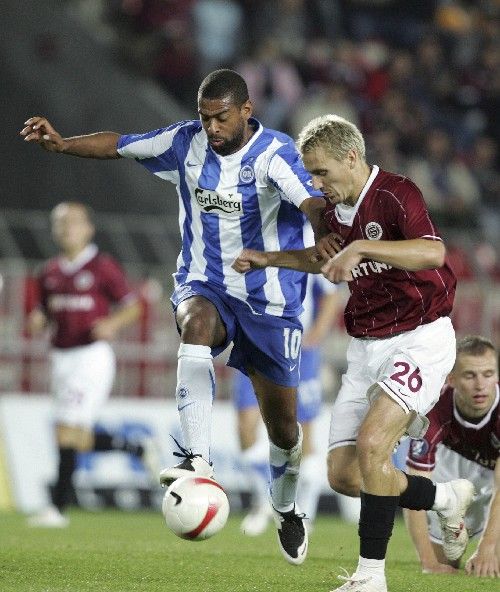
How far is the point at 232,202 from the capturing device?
22.8ft

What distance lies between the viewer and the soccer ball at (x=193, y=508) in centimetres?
611

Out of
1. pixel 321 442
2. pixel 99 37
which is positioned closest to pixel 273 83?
pixel 99 37

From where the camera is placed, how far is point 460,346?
286 inches

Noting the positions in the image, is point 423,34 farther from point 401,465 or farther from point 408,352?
point 408,352

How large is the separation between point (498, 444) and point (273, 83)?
970 centimetres

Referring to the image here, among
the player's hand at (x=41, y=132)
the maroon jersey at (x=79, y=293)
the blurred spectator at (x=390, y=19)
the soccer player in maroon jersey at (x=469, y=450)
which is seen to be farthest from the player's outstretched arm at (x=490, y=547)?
the blurred spectator at (x=390, y=19)

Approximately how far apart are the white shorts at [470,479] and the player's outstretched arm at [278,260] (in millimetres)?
1816

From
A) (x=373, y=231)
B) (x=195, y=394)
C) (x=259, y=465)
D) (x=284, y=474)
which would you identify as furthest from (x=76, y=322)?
(x=373, y=231)

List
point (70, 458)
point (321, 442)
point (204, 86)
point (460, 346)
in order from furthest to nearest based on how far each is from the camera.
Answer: point (321, 442) → point (70, 458) → point (460, 346) → point (204, 86)

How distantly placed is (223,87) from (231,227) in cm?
77

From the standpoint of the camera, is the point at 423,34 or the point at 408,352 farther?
the point at 423,34

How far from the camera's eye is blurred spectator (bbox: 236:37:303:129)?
633 inches

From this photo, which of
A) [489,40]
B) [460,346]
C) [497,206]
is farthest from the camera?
[489,40]

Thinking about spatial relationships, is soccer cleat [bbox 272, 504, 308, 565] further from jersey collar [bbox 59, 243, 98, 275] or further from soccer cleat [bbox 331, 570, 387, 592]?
jersey collar [bbox 59, 243, 98, 275]
